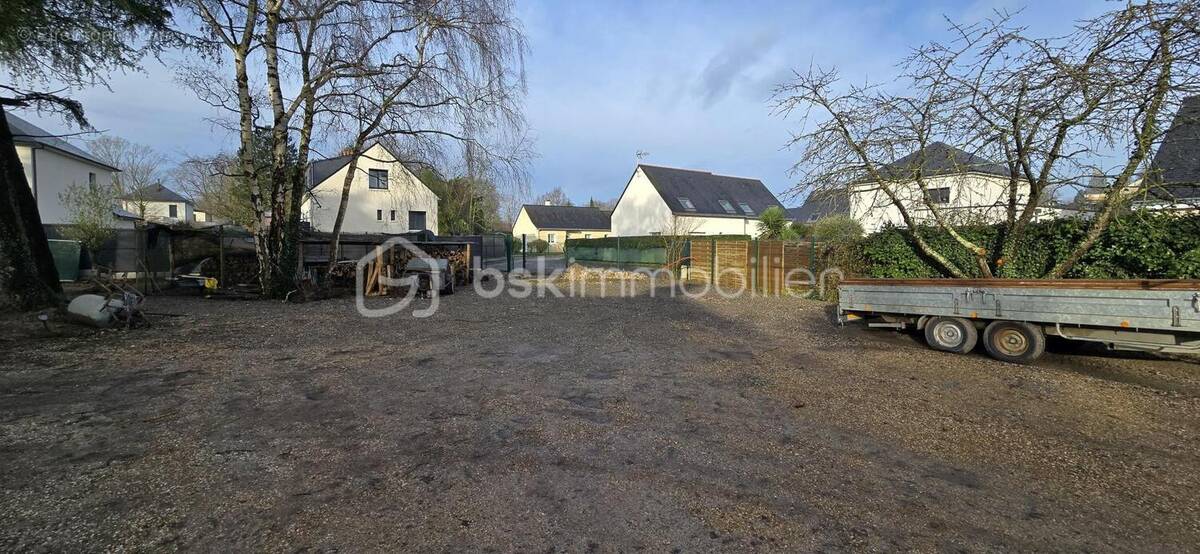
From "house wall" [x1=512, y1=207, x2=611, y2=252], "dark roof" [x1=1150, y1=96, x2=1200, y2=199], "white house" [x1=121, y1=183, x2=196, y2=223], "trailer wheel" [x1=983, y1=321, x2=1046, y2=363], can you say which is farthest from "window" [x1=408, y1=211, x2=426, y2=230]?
"dark roof" [x1=1150, y1=96, x2=1200, y2=199]

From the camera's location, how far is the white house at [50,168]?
24.4 metres

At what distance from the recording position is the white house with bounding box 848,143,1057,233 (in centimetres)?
1002

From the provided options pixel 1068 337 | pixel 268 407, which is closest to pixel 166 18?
pixel 268 407

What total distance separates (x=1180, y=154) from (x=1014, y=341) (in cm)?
531

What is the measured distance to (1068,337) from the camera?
22.9 feet

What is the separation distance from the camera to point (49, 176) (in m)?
25.7

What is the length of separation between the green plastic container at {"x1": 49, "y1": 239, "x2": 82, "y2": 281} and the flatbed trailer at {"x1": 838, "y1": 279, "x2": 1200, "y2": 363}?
21.1m

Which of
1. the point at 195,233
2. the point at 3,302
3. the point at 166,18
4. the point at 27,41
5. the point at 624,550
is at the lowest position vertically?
the point at 624,550

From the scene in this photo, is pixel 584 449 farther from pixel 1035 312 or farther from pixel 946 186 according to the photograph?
pixel 946 186

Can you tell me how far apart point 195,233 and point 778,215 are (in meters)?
22.5

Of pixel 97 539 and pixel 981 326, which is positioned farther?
pixel 981 326

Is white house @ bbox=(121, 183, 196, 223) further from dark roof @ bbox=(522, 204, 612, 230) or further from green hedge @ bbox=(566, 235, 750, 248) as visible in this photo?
green hedge @ bbox=(566, 235, 750, 248)

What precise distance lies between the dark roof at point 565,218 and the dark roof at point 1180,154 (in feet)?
166

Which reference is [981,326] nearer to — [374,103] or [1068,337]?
[1068,337]
